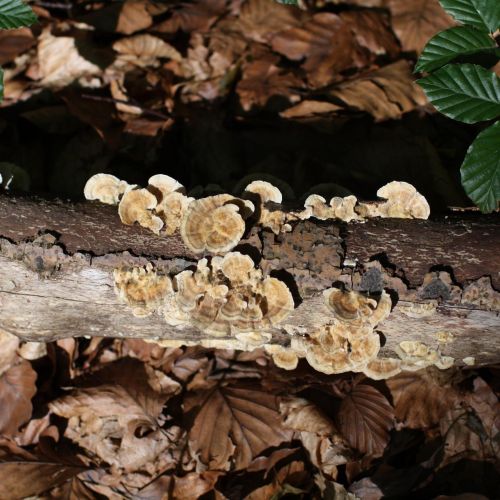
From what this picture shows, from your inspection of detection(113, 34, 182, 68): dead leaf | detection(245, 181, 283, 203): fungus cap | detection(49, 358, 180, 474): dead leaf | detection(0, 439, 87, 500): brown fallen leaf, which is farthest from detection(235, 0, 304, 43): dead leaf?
detection(0, 439, 87, 500): brown fallen leaf

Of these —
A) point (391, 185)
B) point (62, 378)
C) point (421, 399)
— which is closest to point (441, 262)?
point (391, 185)

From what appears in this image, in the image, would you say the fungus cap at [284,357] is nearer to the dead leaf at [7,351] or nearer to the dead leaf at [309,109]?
the dead leaf at [7,351]

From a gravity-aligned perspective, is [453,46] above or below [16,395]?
above

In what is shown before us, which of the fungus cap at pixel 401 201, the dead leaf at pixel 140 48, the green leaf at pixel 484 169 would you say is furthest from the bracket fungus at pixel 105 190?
the dead leaf at pixel 140 48

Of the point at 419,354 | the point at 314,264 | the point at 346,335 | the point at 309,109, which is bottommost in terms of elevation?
the point at 419,354

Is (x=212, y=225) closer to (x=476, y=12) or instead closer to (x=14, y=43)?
(x=476, y=12)

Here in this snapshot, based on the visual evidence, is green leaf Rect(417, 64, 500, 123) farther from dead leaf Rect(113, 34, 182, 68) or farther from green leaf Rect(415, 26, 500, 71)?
dead leaf Rect(113, 34, 182, 68)

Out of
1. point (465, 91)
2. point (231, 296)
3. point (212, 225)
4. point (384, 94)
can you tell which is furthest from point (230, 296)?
point (384, 94)
